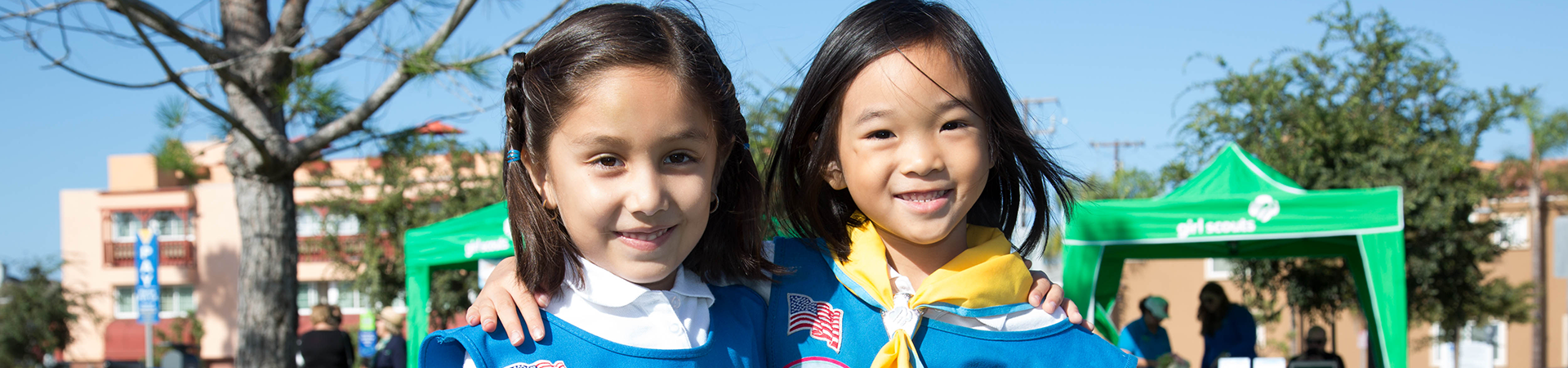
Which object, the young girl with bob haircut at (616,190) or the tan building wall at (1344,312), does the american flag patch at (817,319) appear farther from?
the tan building wall at (1344,312)

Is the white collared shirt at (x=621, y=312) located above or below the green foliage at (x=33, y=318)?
above

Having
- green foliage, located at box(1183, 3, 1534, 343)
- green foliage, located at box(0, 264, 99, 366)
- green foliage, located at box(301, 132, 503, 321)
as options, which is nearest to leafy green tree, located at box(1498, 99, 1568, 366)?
green foliage, located at box(1183, 3, 1534, 343)

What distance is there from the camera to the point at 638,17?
1.56 meters

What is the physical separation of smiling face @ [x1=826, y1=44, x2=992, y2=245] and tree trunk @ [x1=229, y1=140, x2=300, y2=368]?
4451 millimetres

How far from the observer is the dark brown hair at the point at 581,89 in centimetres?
148

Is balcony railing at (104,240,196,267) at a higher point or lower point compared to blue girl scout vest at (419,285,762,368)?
lower

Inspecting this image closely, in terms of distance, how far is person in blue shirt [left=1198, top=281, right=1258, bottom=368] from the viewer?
653 cm

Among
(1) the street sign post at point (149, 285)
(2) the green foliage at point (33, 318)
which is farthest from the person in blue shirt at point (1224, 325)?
(2) the green foliage at point (33, 318)

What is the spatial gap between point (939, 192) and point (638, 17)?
555 millimetres

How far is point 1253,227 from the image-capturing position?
544cm

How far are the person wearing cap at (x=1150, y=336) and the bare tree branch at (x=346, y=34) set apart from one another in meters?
4.95

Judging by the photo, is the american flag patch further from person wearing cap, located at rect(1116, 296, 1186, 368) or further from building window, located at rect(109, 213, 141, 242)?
building window, located at rect(109, 213, 141, 242)

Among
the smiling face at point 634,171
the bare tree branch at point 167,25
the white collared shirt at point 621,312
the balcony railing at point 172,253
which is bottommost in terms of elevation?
the balcony railing at point 172,253

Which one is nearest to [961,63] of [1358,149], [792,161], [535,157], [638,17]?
[792,161]
